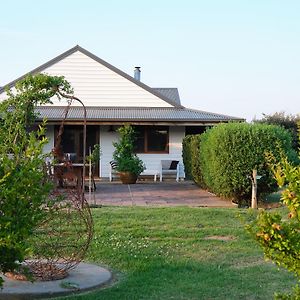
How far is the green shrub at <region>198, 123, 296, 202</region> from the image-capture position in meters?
14.1

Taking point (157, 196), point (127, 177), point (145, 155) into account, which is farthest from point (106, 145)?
point (157, 196)

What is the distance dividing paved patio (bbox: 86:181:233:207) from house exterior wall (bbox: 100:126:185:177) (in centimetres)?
438

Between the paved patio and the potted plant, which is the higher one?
the potted plant

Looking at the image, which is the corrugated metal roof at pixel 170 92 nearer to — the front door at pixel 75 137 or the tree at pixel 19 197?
the front door at pixel 75 137

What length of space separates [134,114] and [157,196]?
8442 mm

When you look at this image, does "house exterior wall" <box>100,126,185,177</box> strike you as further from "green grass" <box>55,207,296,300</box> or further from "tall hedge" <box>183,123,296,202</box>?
"green grass" <box>55,207,296,300</box>

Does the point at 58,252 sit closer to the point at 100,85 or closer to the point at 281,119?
the point at 100,85

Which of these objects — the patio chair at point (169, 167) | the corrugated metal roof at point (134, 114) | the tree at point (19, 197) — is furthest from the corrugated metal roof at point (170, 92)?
the tree at point (19, 197)

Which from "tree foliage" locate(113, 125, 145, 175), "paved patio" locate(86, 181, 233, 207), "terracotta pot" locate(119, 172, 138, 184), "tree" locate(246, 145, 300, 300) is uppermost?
"tree foliage" locate(113, 125, 145, 175)

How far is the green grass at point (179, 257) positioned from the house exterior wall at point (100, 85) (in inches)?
578

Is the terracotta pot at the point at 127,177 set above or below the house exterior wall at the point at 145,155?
below

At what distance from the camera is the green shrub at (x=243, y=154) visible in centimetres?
1413

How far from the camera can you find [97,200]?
49.8ft

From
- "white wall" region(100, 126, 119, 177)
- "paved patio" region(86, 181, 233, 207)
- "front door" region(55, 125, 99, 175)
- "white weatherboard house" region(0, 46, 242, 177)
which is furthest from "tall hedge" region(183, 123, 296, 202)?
"front door" region(55, 125, 99, 175)
